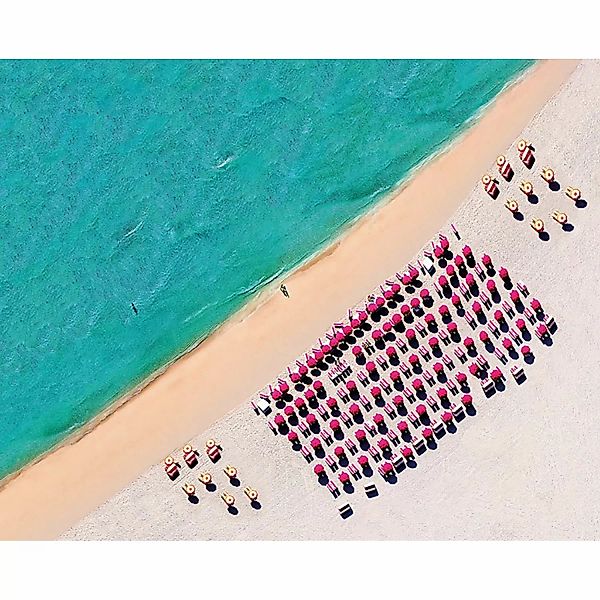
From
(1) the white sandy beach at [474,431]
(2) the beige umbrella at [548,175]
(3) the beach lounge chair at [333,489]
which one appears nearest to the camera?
(1) the white sandy beach at [474,431]

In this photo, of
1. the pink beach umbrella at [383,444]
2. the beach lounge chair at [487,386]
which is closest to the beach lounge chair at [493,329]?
the beach lounge chair at [487,386]

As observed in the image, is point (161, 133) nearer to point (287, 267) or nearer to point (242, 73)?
point (242, 73)

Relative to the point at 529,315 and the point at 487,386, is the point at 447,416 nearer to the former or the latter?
the point at 487,386

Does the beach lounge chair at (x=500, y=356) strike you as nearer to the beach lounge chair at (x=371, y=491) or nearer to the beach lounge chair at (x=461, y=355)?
the beach lounge chair at (x=461, y=355)

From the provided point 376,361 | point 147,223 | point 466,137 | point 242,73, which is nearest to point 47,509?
point 147,223

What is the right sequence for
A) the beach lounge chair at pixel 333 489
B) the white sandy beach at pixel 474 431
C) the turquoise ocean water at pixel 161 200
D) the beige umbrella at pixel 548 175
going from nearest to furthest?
the white sandy beach at pixel 474 431 → the beach lounge chair at pixel 333 489 → the beige umbrella at pixel 548 175 → the turquoise ocean water at pixel 161 200

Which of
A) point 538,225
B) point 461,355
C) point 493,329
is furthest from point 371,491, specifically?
point 538,225

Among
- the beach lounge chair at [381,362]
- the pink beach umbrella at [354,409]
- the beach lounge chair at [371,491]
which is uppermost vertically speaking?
the beach lounge chair at [381,362]
